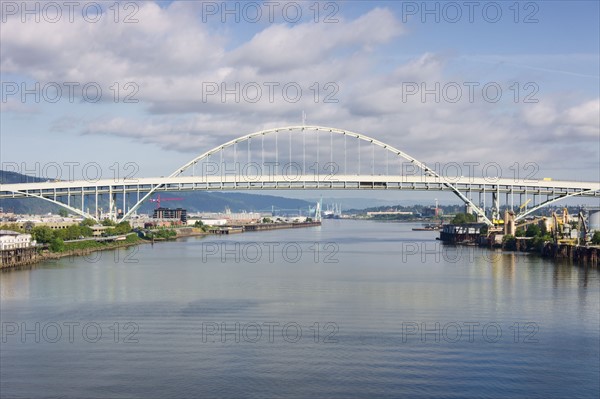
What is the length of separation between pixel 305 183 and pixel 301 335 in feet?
124

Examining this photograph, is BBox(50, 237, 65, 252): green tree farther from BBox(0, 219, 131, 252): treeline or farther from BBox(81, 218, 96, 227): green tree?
BBox(81, 218, 96, 227): green tree

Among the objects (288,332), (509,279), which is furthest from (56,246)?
(288,332)

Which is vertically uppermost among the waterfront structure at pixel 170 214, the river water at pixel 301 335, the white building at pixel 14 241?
the waterfront structure at pixel 170 214

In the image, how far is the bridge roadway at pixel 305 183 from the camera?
175ft

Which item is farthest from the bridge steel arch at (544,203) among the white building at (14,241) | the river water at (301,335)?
the white building at (14,241)

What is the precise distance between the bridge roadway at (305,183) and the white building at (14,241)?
645 inches

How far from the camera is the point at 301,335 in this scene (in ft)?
53.8

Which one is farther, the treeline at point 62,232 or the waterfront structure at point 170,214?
the waterfront structure at point 170,214

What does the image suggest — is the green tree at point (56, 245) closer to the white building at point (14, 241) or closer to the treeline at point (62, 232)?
the treeline at point (62, 232)

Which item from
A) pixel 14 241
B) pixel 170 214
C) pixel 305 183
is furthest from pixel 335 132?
pixel 170 214

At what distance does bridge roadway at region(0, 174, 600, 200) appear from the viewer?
5338 cm

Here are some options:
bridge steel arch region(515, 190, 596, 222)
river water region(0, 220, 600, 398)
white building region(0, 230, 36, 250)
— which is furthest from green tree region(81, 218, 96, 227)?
bridge steel arch region(515, 190, 596, 222)

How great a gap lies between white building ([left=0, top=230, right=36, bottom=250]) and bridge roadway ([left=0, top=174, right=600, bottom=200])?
1638cm

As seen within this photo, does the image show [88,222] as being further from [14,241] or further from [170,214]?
[170,214]
